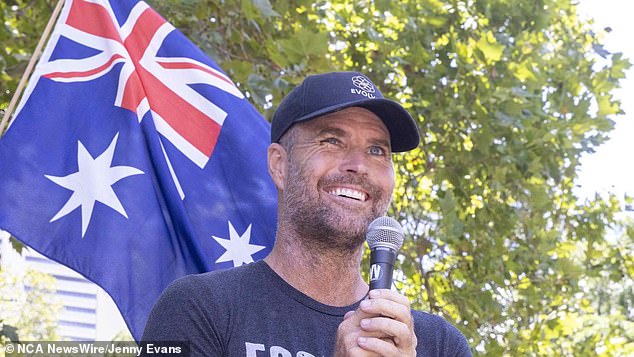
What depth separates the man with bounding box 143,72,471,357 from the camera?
2.80 meters

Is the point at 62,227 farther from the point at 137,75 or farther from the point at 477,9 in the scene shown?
the point at 477,9

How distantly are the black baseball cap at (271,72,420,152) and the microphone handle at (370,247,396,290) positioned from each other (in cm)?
77

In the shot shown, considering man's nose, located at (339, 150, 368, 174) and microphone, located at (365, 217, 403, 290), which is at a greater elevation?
man's nose, located at (339, 150, 368, 174)

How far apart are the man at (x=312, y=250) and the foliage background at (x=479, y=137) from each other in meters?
4.06

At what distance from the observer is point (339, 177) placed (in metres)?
3.19

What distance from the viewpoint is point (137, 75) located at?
4625mm

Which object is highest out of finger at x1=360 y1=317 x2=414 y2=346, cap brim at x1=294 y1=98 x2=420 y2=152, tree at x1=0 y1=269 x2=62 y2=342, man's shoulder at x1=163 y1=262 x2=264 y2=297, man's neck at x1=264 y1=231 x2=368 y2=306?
tree at x1=0 y1=269 x2=62 y2=342

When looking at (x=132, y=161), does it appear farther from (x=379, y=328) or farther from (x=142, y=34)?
(x=379, y=328)

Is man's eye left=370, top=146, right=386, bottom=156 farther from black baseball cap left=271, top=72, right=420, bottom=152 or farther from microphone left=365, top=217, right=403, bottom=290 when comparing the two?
microphone left=365, top=217, right=403, bottom=290

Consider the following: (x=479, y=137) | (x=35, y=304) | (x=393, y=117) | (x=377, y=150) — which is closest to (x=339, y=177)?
(x=377, y=150)

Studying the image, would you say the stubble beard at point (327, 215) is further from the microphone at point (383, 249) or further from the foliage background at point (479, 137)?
the foliage background at point (479, 137)

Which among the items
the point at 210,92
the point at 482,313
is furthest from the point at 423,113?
the point at 210,92

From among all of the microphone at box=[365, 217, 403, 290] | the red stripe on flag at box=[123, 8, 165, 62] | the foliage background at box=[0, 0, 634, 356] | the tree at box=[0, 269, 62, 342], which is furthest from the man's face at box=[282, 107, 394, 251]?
the tree at box=[0, 269, 62, 342]

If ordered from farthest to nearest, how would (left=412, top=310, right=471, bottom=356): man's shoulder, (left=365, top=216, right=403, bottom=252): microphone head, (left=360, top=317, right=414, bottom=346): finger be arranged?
(left=412, top=310, right=471, bottom=356): man's shoulder
(left=365, top=216, right=403, bottom=252): microphone head
(left=360, top=317, right=414, bottom=346): finger
